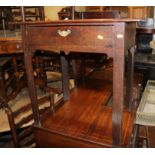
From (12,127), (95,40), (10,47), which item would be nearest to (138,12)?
(10,47)

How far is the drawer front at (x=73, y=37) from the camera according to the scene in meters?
0.91

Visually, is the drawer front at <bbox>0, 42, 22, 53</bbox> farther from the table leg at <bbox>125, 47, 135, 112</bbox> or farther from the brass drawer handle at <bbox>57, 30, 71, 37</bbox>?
the table leg at <bbox>125, 47, 135, 112</bbox>

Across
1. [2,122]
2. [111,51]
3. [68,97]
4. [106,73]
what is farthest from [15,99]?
[111,51]

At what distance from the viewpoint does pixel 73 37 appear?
0.98 metres

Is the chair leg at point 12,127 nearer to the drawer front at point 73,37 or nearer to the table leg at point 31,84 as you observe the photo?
the table leg at point 31,84

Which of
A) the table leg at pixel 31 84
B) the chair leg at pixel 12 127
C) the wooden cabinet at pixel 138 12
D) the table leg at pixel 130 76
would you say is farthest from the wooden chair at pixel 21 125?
the wooden cabinet at pixel 138 12

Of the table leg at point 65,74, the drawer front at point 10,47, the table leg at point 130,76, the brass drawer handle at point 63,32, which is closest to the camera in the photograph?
the brass drawer handle at point 63,32

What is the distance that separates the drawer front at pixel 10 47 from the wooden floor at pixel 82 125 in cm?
57

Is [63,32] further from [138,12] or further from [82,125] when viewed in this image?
[138,12]

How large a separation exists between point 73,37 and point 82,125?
24.7 inches

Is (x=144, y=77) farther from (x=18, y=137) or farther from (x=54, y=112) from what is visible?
(x=18, y=137)

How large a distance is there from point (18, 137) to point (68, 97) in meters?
0.55

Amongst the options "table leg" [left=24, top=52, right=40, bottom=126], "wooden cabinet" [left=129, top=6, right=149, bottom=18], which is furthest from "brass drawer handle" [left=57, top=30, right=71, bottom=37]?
"wooden cabinet" [left=129, top=6, right=149, bottom=18]
